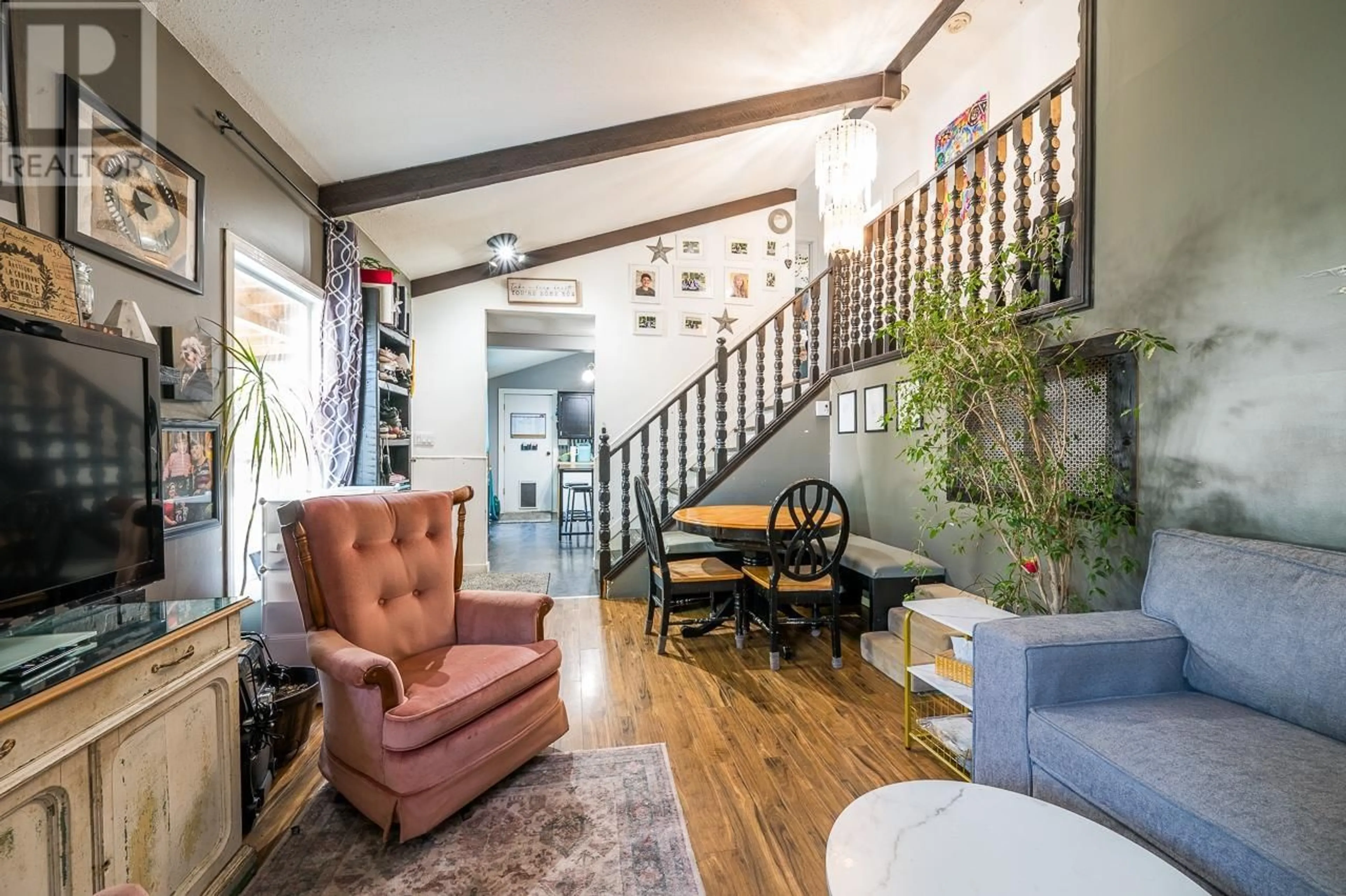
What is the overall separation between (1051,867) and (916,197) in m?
3.80

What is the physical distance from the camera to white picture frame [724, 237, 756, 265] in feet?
18.4

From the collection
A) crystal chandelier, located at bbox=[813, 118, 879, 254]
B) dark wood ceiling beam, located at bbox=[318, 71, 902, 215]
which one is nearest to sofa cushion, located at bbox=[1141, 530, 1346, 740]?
crystal chandelier, located at bbox=[813, 118, 879, 254]

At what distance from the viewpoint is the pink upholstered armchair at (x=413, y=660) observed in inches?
62.7

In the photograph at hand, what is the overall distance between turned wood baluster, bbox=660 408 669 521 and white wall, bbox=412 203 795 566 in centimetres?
84

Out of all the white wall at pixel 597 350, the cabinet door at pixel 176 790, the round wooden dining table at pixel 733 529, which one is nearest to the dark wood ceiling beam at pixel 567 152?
the white wall at pixel 597 350

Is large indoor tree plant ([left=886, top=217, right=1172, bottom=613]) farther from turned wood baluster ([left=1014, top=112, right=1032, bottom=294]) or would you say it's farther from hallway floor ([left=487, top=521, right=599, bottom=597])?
hallway floor ([left=487, top=521, right=599, bottom=597])

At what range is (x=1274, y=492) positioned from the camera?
5.45 feet

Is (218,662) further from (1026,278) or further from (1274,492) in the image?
(1026,278)

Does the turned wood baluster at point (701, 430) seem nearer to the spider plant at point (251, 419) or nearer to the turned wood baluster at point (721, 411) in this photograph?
the turned wood baluster at point (721, 411)

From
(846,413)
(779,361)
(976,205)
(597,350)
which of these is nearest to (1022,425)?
(976,205)

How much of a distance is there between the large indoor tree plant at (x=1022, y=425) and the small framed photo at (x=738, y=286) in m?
3.18

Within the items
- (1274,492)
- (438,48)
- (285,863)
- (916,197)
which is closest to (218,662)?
(285,863)

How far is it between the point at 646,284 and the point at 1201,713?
495cm

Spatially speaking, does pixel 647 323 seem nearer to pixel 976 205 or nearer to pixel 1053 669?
pixel 976 205
